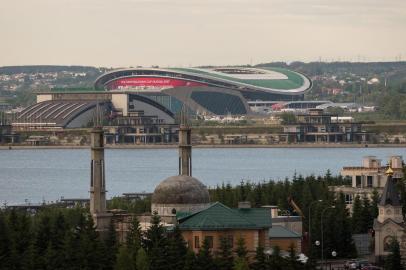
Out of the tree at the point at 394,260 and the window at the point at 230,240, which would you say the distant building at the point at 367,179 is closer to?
the tree at the point at 394,260

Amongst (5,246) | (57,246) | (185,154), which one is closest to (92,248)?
(57,246)

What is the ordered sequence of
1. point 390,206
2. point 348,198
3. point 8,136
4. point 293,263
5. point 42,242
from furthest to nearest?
1. point 8,136
2. point 348,198
3. point 390,206
4. point 42,242
5. point 293,263

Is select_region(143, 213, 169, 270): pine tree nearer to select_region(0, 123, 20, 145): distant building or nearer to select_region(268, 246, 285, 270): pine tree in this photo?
select_region(268, 246, 285, 270): pine tree

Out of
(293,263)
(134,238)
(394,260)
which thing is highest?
(134,238)

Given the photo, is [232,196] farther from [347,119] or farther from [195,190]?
[347,119]

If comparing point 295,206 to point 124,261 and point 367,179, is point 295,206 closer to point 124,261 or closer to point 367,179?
point 367,179

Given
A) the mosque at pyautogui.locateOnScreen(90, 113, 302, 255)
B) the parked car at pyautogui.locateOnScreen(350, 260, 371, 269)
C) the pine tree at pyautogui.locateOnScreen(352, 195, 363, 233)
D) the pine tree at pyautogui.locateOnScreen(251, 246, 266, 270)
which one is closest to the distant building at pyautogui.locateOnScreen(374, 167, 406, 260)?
the parked car at pyautogui.locateOnScreen(350, 260, 371, 269)

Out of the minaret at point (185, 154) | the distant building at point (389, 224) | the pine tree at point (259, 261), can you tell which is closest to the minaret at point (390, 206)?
the distant building at point (389, 224)
